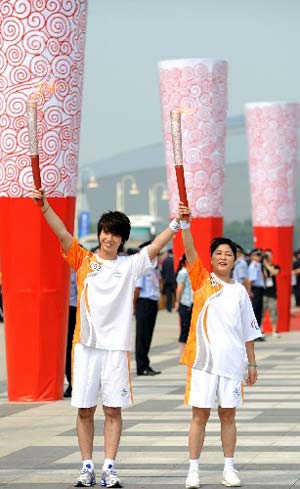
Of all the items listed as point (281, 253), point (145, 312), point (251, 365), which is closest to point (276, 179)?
point (281, 253)

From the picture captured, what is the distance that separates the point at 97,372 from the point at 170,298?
33.0 metres

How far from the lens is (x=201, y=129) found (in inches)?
996

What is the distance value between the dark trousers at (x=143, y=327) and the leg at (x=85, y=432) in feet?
31.1

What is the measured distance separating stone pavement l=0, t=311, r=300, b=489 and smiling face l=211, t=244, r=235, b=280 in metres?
1.34

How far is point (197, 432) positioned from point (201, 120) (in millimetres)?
16134

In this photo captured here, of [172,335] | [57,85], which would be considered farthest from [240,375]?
[172,335]

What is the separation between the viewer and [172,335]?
98.7 feet

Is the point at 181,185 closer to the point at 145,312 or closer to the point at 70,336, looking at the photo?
the point at 70,336

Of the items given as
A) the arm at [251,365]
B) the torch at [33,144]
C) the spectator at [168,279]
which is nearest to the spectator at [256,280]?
the spectator at [168,279]

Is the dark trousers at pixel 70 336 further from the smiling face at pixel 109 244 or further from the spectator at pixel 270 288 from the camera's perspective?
the spectator at pixel 270 288

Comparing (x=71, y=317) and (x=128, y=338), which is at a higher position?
(x=128, y=338)

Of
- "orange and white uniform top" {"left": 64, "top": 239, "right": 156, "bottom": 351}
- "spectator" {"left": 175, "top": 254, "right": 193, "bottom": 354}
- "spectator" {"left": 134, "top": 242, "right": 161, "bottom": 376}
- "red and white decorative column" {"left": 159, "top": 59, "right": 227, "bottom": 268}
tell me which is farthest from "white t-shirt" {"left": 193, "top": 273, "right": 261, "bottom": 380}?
"red and white decorative column" {"left": 159, "top": 59, "right": 227, "bottom": 268}

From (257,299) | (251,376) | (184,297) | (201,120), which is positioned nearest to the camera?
(251,376)

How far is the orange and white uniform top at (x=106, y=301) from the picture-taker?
9516mm
